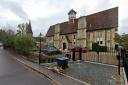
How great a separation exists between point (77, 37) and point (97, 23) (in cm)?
780

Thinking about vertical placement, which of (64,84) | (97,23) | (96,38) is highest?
(97,23)

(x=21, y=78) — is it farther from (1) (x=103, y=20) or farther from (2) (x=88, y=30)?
(2) (x=88, y=30)

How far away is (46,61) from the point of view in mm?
26734

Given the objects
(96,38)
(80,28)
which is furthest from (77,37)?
(96,38)

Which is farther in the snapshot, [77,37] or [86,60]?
[77,37]

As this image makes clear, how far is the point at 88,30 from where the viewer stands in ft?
180

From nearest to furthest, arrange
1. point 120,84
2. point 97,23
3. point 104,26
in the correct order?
point 120,84
point 104,26
point 97,23

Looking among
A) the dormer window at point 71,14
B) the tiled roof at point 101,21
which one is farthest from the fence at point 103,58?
the dormer window at point 71,14

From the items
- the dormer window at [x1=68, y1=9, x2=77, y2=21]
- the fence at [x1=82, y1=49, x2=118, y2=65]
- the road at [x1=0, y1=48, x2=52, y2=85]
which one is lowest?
the road at [x1=0, y1=48, x2=52, y2=85]

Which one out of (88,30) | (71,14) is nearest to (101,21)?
(88,30)

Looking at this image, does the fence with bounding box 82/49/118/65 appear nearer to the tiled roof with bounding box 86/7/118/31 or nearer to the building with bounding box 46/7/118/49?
the building with bounding box 46/7/118/49

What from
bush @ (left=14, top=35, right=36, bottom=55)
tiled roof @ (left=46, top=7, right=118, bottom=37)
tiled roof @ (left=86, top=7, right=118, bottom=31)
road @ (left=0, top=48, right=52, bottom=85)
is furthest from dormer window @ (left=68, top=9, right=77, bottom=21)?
road @ (left=0, top=48, right=52, bottom=85)

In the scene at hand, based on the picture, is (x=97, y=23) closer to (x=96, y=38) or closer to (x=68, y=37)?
(x=96, y=38)

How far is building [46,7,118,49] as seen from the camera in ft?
159
